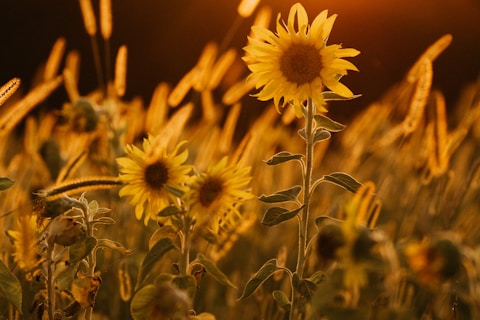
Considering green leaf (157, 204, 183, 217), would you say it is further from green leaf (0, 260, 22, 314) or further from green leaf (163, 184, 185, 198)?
green leaf (0, 260, 22, 314)

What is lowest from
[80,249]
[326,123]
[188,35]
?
[80,249]

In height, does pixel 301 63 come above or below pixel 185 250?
above

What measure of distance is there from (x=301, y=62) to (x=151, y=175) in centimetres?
25

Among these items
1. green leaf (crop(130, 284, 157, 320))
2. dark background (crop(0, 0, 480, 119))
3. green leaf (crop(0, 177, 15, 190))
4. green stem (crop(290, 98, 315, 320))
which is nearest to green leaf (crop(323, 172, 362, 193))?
green stem (crop(290, 98, 315, 320))

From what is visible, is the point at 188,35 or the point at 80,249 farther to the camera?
the point at 188,35

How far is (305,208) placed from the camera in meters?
0.99

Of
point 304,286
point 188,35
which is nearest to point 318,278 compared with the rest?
point 304,286

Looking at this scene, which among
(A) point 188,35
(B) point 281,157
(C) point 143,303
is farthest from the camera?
(A) point 188,35

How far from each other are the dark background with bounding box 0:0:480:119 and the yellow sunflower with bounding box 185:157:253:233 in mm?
3767

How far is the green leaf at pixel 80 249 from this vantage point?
0.91 m

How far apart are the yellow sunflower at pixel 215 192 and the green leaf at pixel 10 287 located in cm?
22

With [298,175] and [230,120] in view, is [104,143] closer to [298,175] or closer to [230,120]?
[230,120]

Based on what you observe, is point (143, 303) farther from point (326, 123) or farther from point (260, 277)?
point (326, 123)

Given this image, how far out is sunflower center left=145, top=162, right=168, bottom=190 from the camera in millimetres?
1028
